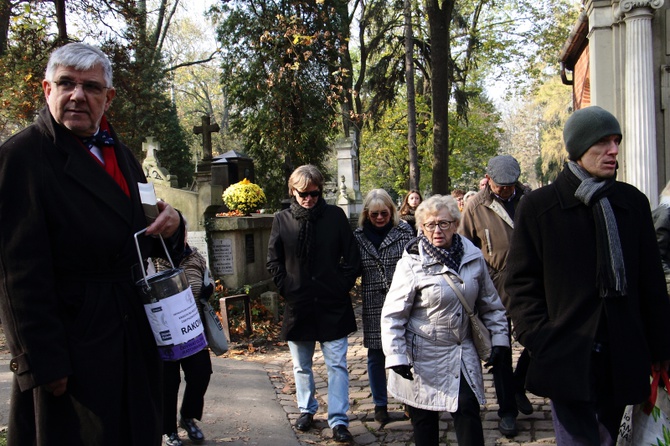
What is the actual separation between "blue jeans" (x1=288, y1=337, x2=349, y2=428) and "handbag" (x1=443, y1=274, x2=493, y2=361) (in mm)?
1507

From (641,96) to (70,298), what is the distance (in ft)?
28.3

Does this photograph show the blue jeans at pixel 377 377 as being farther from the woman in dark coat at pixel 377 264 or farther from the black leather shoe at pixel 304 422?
the black leather shoe at pixel 304 422

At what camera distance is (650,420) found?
3.12 m

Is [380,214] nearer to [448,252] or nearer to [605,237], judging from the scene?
[448,252]

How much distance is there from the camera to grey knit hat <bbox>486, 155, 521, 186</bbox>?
220 inches

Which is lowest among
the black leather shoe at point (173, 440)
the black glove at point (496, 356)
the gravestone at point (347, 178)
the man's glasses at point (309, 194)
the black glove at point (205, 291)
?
the black leather shoe at point (173, 440)

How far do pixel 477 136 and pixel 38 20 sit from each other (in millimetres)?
19802

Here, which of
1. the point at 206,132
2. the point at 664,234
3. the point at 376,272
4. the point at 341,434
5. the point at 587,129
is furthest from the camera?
the point at 206,132

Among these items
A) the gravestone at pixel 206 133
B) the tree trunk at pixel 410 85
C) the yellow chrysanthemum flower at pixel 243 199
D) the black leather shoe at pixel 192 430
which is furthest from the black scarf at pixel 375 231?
the gravestone at pixel 206 133

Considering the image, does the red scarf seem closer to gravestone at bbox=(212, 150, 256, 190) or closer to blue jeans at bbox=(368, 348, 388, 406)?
blue jeans at bbox=(368, 348, 388, 406)

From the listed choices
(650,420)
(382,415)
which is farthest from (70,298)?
(382,415)

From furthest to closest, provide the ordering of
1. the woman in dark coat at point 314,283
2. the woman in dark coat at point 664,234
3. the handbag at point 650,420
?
the woman in dark coat at point 314,283
the woman in dark coat at point 664,234
the handbag at point 650,420

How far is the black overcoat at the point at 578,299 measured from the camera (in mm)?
3158

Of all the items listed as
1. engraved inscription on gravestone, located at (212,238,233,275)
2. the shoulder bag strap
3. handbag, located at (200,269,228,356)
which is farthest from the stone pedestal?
the shoulder bag strap
